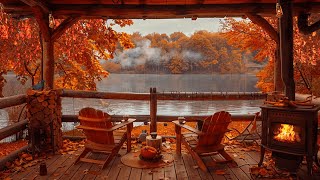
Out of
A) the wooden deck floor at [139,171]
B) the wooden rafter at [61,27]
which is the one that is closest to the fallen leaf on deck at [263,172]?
the wooden deck floor at [139,171]

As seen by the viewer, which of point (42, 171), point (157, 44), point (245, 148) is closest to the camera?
point (42, 171)

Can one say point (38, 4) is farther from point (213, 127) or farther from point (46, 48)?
point (213, 127)

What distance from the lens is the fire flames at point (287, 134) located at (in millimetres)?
4223

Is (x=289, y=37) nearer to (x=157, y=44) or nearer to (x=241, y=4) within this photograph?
(x=241, y=4)

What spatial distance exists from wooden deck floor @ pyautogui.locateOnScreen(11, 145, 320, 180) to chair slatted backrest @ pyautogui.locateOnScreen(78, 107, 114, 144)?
→ 462mm

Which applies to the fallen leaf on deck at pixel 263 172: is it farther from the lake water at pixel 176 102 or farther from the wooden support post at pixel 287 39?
the lake water at pixel 176 102

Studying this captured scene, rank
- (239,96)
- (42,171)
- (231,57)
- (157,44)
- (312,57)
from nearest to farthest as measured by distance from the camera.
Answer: (42,171)
(239,96)
(312,57)
(231,57)
(157,44)

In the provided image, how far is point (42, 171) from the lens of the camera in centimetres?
444

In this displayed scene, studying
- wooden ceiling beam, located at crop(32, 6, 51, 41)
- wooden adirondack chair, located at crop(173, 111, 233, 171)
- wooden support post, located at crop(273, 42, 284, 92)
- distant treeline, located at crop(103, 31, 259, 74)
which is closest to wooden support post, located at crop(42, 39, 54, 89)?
wooden ceiling beam, located at crop(32, 6, 51, 41)

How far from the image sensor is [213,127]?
4691 mm

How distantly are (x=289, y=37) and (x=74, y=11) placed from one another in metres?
4.34

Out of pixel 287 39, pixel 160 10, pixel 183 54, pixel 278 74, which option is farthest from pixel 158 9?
pixel 183 54

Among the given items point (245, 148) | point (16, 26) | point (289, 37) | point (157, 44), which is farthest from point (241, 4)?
point (157, 44)

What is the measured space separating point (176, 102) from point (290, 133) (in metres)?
24.2
